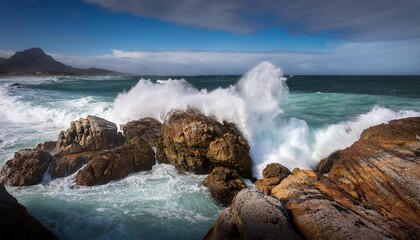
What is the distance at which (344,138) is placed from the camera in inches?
618

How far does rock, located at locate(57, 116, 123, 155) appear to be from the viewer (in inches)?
530

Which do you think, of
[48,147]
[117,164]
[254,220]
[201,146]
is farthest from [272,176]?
[48,147]

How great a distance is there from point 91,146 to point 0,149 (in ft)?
18.0

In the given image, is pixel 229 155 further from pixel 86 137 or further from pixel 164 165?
pixel 86 137

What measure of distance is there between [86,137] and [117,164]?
3.03m

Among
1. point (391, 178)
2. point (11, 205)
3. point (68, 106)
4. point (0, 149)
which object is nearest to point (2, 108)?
point (68, 106)

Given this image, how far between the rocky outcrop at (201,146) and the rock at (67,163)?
3.79 meters

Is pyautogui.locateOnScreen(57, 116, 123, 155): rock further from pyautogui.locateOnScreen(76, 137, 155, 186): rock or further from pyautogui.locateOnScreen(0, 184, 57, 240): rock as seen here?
pyautogui.locateOnScreen(0, 184, 57, 240): rock

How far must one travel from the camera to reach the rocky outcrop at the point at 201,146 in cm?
1181

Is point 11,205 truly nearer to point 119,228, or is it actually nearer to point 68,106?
point 119,228

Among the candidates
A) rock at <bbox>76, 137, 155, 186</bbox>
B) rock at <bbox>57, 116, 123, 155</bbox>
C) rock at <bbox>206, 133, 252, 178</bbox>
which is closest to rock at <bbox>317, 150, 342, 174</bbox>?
rock at <bbox>206, 133, 252, 178</bbox>

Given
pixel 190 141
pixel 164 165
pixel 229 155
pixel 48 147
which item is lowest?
pixel 164 165

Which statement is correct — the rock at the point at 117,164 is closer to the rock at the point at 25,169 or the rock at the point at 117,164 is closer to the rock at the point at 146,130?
the rock at the point at 146,130

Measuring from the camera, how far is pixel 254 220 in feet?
17.4
